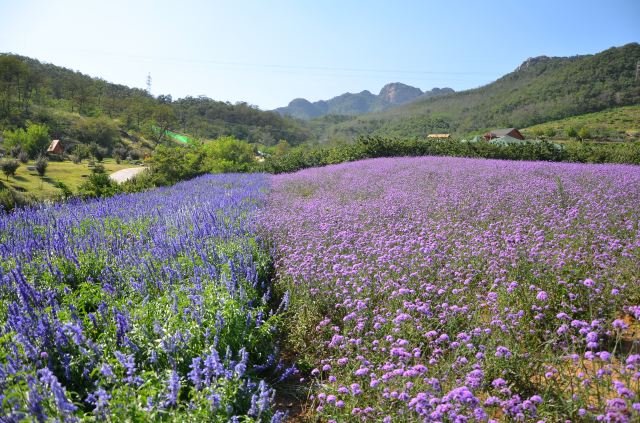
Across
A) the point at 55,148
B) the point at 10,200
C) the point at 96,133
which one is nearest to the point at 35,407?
the point at 10,200

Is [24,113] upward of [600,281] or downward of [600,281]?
upward

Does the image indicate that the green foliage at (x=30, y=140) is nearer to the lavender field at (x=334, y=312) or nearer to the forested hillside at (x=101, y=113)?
the forested hillside at (x=101, y=113)

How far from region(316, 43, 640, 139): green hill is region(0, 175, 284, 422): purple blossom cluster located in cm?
9490

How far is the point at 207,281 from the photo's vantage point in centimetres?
411

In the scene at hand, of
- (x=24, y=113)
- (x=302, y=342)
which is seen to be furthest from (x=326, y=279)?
(x=24, y=113)

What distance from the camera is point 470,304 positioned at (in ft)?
12.3

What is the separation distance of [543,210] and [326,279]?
170 inches

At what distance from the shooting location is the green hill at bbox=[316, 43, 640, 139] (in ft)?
268

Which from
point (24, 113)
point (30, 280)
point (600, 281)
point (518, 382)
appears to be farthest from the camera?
point (24, 113)

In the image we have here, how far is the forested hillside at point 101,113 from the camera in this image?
53812 millimetres

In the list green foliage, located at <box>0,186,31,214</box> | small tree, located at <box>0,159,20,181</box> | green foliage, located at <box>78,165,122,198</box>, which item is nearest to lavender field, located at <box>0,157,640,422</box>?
green foliage, located at <box>0,186,31,214</box>

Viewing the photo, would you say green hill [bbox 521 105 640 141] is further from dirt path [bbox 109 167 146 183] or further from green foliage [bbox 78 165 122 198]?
green foliage [bbox 78 165 122 198]

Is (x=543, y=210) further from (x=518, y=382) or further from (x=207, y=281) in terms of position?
(x=207, y=281)

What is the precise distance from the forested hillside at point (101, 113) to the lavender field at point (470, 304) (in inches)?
2240
